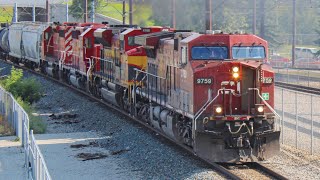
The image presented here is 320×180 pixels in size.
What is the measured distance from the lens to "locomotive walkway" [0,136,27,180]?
47.3 feet

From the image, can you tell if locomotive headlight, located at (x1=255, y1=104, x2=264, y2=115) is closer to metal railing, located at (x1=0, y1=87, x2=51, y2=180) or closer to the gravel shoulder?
the gravel shoulder

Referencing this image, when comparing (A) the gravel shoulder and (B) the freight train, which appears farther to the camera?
(B) the freight train

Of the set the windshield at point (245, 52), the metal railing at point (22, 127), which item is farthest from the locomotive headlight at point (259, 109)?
the metal railing at point (22, 127)

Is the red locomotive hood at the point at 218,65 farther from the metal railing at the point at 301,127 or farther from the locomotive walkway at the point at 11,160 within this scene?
the locomotive walkway at the point at 11,160

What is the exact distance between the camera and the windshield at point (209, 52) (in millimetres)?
15875

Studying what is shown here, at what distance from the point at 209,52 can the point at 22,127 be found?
556 centimetres

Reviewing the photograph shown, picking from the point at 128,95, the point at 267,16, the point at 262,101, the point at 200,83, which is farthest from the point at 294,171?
the point at 267,16

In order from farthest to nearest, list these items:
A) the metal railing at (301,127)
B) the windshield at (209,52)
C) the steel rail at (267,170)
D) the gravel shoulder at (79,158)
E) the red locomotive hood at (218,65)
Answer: the metal railing at (301,127), the windshield at (209,52), the red locomotive hood at (218,65), the gravel shoulder at (79,158), the steel rail at (267,170)

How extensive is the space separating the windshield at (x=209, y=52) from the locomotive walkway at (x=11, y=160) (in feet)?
16.3

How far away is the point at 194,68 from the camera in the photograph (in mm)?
15586

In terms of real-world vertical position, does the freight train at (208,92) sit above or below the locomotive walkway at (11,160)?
above

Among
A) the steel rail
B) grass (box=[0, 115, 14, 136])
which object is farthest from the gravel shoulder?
the steel rail

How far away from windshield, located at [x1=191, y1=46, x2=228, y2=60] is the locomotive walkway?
498cm

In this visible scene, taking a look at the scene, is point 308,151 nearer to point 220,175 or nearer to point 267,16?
point 220,175
